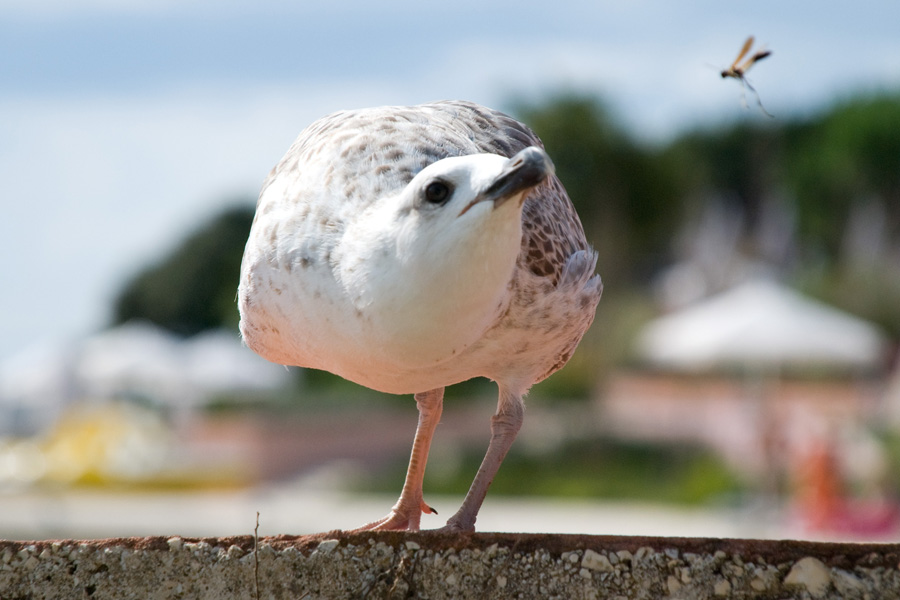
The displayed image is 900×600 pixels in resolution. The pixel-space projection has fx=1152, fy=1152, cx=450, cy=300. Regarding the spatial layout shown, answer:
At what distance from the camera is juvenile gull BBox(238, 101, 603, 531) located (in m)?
3.22

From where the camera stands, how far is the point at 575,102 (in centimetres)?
3675

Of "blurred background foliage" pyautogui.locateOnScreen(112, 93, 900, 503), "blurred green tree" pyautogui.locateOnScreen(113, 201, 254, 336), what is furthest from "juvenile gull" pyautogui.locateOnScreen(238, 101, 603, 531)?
"blurred green tree" pyautogui.locateOnScreen(113, 201, 254, 336)

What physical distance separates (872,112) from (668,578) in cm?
6003

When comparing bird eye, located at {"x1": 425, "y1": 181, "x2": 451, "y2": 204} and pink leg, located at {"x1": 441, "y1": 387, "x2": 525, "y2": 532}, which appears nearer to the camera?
bird eye, located at {"x1": 425, "y1": 181, "x2": 451, "y2": 204}

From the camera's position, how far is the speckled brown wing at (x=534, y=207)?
3.78 meters

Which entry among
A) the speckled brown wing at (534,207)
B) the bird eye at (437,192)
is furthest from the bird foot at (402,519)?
the bird eye at (437,192)

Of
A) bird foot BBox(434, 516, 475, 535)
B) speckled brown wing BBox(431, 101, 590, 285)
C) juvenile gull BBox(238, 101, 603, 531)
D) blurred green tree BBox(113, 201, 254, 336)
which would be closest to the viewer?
juvenile gull BBox(238, 101, 603, 531)

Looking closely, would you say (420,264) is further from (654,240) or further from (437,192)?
(654,240)

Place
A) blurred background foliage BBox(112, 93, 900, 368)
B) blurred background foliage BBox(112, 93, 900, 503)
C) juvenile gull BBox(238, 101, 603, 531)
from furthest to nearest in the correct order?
blurred background foliage BBox(112, 93, 900, 368) → blurred background foliage BBox(112, 93, 900, 503) → juvenile gull BBox(238, 101, 603, 531)

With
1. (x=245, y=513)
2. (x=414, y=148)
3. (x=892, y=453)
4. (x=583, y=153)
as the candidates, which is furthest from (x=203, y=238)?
(x=414, y=148)

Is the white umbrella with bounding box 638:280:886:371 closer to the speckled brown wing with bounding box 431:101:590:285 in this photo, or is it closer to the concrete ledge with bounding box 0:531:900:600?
the speckled brown wing with bounding box 431:101:590:285

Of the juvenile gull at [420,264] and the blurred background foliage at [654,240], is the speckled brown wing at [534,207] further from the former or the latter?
the blurred background foliage at [654,240]

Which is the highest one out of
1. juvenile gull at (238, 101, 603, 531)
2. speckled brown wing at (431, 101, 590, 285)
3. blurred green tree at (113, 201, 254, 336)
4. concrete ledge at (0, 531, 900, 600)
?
blurred green tree at (113, 201, 254, 336)

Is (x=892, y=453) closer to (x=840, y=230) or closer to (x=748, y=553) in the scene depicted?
(x=748, y=553)
